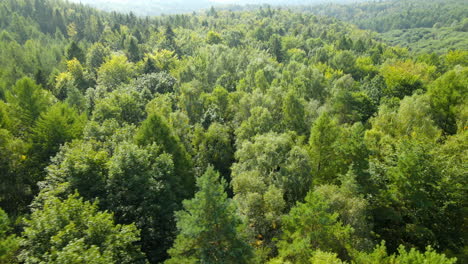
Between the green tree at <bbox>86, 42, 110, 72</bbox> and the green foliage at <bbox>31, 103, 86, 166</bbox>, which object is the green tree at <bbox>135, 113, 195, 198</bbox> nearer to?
the green foliage at <bbox>31, 103, 86, 166</bbox>

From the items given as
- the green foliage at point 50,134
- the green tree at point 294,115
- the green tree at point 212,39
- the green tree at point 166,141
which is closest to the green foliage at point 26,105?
the green foliage at point 50,134

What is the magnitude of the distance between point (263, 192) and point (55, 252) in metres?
20.4

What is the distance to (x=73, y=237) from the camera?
20.2 m

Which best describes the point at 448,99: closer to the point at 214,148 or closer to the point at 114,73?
the point at 214,148

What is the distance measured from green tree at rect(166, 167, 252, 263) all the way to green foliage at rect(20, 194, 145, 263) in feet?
14.3

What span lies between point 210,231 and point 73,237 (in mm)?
9975

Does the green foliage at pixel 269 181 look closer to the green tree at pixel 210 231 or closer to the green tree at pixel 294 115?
the green tree at pixel 210 231

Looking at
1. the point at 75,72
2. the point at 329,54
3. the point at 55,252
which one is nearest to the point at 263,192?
the point at 55,252

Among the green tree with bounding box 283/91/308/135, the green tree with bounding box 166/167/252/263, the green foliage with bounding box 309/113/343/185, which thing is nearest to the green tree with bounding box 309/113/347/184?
the green foliage with bounding box 309/113/343/185

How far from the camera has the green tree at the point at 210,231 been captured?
21891 millimetres

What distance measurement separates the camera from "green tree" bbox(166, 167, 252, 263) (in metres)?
21.9

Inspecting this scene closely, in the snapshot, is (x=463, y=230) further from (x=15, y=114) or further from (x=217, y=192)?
(x=15, y=114)

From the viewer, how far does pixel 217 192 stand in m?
22.2

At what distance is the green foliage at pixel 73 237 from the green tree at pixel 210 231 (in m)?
4.36
